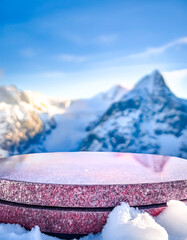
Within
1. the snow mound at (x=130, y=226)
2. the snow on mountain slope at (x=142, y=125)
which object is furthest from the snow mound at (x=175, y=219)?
the snow on mountain slope at (x=142, y=125)

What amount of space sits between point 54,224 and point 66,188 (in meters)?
0.32

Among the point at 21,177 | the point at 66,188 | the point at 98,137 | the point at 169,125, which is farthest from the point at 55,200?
the point at 169,125

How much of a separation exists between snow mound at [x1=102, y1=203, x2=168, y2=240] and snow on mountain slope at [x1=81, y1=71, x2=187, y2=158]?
28.6 feet

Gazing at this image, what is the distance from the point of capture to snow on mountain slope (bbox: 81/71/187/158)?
11.0 m

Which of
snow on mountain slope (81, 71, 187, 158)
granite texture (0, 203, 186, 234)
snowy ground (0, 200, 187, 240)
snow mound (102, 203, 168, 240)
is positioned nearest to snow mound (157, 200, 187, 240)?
snowy ground (0, 200, 187, 240)

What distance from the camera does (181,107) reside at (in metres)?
11.9

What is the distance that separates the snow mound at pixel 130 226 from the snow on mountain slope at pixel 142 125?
28.6ft

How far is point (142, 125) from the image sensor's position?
38.2 feet

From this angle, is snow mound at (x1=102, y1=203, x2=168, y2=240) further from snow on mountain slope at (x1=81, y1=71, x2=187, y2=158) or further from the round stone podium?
snow on mountain slope at (x1=81, y1=71, x2=187, y2=158)

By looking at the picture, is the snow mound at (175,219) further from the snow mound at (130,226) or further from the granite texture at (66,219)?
the snow mound at (130,226)

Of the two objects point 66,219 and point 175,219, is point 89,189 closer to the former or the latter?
point 66,219

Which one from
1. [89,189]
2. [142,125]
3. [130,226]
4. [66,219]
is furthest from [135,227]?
[142,125]

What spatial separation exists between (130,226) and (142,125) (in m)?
10.0

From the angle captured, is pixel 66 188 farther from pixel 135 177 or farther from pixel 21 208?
pixel 135 177
